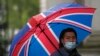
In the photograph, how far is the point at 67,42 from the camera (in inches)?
253

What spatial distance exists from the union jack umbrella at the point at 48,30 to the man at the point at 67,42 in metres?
A: 0.36

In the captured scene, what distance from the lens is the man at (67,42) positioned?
6.37 meters

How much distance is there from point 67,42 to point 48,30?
0.53 meters

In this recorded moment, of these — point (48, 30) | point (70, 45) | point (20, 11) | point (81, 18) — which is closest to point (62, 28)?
point (48, 30)

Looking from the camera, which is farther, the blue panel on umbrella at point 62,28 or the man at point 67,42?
the blue panel on umbrella at point 62,28

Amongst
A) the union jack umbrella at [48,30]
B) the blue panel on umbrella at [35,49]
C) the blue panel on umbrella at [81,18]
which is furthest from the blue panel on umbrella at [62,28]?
the blue panel on umbrella at [35,49]

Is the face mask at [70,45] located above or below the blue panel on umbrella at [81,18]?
below

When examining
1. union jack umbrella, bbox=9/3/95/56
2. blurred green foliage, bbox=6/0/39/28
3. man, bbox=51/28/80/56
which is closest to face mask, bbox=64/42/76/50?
man, bbox=51/28/80/56

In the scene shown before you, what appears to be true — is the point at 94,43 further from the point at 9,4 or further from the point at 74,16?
the point at 9,4

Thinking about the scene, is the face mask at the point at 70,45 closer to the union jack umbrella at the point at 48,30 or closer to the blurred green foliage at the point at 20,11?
the union jack umbrella at the point at 48,30

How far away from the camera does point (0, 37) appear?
860 inches

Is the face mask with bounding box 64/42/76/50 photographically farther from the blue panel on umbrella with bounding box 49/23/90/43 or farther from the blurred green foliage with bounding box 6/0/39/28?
the blurred green foliage with bounding box 6/0/39/28

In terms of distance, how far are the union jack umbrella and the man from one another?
360 millimetres

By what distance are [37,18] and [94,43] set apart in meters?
3.66
